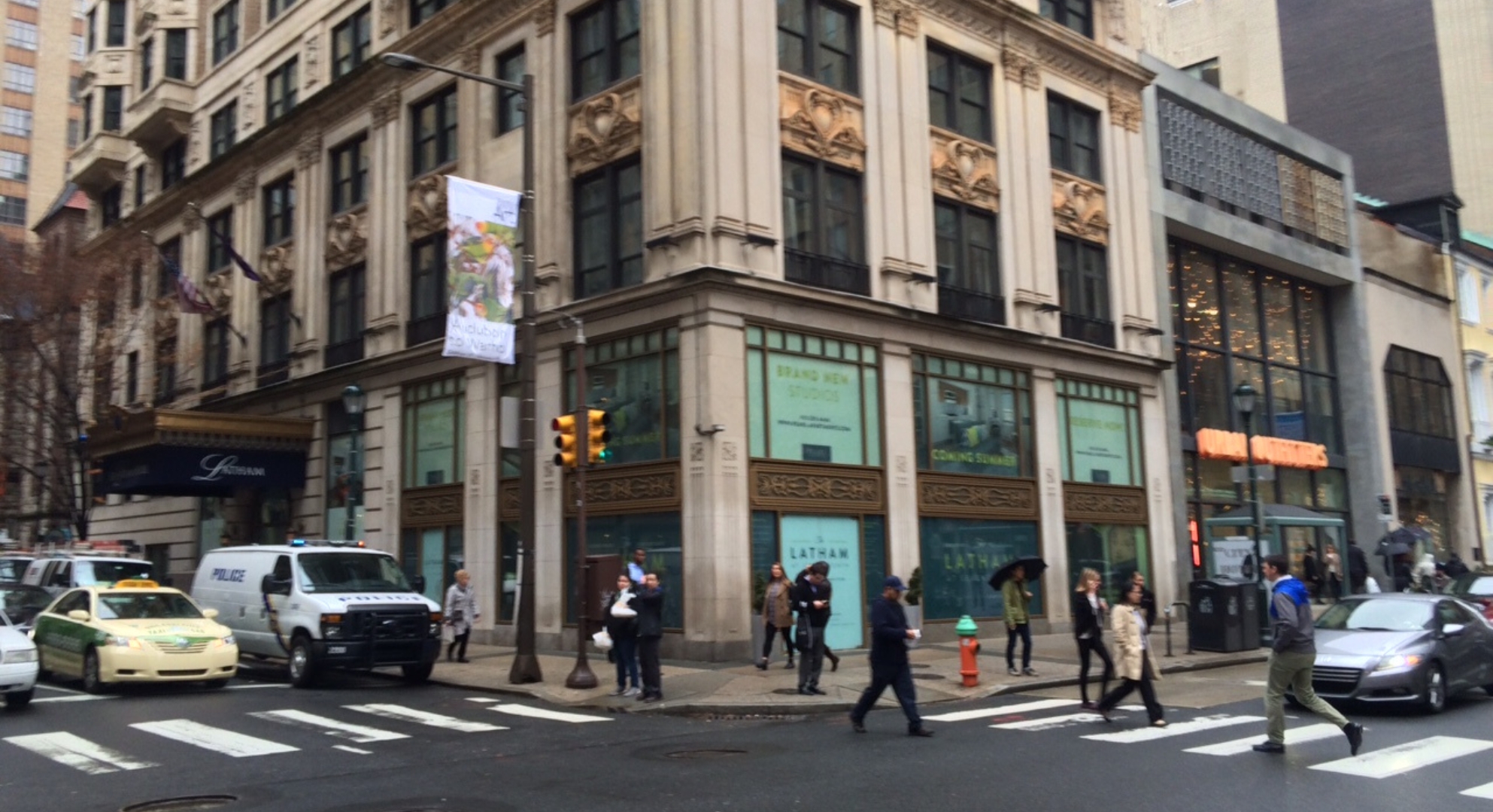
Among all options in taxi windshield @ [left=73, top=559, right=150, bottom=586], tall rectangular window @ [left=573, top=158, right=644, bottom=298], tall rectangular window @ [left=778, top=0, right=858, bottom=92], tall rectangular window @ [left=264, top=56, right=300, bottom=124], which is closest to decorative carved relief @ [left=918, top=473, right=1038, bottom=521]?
tall rectangular window @ [left=573, top=158, right=644, bottom=298]

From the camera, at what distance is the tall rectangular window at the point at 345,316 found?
1212 inches

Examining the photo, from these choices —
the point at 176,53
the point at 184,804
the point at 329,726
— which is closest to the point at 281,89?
the point at 176,53

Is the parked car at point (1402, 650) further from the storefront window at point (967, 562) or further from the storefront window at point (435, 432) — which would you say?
the storefront window at point (435, 432)

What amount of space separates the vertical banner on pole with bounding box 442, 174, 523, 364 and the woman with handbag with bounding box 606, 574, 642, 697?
167 inches

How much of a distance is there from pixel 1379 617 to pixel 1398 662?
1431 mm

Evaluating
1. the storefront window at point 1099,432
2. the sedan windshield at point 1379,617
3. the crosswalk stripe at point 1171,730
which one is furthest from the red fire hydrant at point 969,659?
the storefront window at point 1099,432

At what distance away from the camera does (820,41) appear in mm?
24078

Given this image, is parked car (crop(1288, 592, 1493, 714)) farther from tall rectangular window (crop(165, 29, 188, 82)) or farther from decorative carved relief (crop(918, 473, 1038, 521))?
tall rectangular window (crop(165, 29, 188, 82))

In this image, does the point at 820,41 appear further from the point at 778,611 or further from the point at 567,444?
the point at 778,611

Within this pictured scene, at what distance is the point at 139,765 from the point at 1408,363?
137ft

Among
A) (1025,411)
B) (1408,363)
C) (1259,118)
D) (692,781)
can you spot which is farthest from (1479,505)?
(692,781)

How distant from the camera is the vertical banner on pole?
17828 mm

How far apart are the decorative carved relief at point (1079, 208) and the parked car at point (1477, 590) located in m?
11.3

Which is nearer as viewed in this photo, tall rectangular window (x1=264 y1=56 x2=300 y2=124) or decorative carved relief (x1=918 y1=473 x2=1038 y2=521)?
decorative carved relief (x1=918 y1=473 x2=1038 y2=521)
